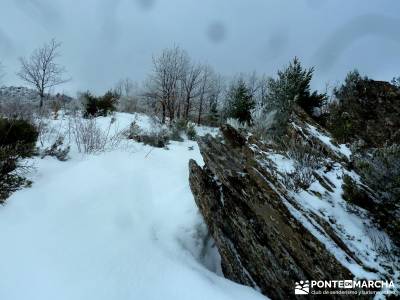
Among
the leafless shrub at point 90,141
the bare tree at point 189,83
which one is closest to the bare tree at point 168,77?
the bare tree at point 189,83

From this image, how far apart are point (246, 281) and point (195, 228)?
0.91 metres

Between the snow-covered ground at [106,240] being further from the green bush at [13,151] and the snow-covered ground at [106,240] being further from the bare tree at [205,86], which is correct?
the bare tree at [205,86]

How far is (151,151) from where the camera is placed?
6727mm

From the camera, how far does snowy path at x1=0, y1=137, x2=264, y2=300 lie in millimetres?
2334

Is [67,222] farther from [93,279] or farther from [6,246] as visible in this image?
[93,279]

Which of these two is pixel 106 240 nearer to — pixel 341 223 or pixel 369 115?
pixel 341 223

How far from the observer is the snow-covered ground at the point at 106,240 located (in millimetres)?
2340

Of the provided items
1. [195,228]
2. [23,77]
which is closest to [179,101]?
[23,77]

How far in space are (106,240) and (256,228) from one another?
164 centimetres

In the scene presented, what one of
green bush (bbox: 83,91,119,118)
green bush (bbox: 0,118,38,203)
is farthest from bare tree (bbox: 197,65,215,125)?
green bush (bbox: 0,118,38,203)

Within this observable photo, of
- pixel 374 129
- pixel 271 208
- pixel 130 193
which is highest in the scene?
pixel 374 129
